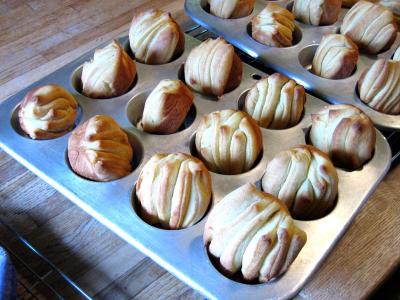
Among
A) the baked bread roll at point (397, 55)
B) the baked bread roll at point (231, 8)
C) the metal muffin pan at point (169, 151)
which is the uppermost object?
the baked bread roll at point (397, 55)

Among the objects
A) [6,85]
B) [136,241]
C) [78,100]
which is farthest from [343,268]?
[6,85]

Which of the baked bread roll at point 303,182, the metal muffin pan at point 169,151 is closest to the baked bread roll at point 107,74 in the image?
the metal muffin pan at point 169,151

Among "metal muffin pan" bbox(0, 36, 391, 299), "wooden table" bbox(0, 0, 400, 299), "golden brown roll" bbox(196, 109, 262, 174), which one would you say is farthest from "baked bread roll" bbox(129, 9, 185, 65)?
"wooden table" bbox(0, 0, 400, 299)

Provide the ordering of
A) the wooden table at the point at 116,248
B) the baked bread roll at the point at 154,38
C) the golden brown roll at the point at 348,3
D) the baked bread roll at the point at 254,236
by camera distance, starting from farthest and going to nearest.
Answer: the golden brown roll at the point at 348,3 → the baked bread roll at the point at 154,38 → the wooden table at the point at 116,248 → the baked bread roll at the point at 254,236

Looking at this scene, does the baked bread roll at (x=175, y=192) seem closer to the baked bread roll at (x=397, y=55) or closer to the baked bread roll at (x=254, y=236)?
the baked bread roll at (x=254, y=236)

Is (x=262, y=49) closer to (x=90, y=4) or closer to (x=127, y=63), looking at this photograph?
(x=127, y=63)

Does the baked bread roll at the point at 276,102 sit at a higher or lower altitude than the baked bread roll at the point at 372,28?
lower

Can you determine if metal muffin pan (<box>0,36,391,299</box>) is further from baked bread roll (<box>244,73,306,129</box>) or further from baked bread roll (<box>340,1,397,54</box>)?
baked bread roll (<box>340,1,397,54</box>)
